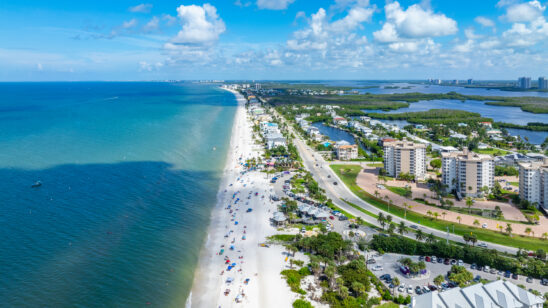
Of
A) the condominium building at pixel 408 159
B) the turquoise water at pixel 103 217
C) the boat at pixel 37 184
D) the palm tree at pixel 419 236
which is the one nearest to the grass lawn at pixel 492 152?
the condominium building at pixel 408 159

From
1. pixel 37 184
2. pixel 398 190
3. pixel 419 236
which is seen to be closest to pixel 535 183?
pixel 398 190

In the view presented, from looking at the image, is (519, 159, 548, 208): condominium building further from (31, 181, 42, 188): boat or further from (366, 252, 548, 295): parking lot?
(31, 181, 42, 188): boat

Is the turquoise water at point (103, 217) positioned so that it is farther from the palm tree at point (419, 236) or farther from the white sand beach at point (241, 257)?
the palm tree at point (419, 236)

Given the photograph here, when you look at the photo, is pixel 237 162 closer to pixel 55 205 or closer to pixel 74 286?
pixel 55 205

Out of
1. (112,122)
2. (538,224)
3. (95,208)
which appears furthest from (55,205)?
(112,122)

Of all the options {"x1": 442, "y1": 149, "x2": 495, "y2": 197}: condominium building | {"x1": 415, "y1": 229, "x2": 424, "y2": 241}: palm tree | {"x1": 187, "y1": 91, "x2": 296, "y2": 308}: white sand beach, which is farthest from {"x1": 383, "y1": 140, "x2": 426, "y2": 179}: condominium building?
{"x1": 415, "y1": 229, "x2": 424, "y2": 241}: palm tree
